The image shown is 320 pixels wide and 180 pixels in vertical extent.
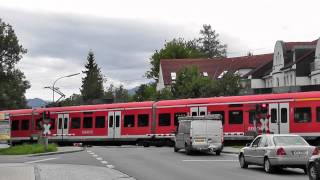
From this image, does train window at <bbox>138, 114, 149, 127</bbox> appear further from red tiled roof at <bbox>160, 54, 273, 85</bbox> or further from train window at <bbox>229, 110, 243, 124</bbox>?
red tiled roof at <bbox>160, 54, 273, 85</bbox>

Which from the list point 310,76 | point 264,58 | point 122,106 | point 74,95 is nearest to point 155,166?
point 122,106

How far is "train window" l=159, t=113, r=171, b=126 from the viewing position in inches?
1795

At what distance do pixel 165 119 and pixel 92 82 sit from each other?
3311 inches

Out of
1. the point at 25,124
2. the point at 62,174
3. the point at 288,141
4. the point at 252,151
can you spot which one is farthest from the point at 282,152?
the point at 25,124

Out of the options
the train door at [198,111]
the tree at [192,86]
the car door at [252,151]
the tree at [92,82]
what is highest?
the tree at [92,82]

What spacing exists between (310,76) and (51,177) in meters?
52.4

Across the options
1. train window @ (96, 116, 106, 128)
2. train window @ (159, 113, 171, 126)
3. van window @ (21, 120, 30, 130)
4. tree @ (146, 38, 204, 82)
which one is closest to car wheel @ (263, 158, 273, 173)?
train window @ (159, 113, 171, 126)

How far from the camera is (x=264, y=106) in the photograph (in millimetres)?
35719

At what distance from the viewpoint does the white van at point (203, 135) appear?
111ft

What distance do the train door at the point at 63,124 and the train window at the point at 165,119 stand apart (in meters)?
10.4

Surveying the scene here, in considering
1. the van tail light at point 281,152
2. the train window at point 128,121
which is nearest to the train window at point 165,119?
the train window at point 128,121

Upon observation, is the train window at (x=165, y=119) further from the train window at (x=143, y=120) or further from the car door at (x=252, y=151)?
the car door at (x=252, y=151)

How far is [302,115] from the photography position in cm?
3869

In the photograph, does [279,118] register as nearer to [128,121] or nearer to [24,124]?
[128,121]
